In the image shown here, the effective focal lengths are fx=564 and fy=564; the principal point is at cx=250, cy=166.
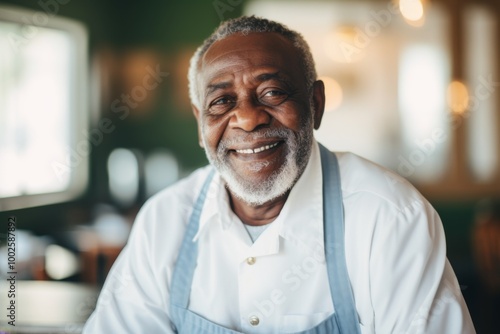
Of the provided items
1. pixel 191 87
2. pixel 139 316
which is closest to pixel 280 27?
pixel 191 87

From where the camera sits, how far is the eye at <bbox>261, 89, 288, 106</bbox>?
4.04 ft

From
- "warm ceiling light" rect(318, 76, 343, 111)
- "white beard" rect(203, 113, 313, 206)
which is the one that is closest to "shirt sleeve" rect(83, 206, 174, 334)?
"white beard" rect(203, 113, 313, 206)

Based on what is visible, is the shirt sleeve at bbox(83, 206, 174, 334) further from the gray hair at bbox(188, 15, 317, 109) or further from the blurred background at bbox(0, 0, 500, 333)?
the blurred background at bbox(0, 0, 500, 333)

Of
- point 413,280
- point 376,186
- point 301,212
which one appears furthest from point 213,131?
point 413,280

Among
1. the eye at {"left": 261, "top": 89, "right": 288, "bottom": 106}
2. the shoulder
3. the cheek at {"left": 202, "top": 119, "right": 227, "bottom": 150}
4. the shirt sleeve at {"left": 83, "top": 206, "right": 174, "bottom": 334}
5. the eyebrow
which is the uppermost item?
the eyebrow

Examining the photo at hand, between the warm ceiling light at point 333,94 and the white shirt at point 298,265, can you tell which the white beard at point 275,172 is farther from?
the warm ceiling light at point 333,94

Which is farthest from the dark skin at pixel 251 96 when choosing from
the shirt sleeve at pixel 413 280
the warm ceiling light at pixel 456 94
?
the warm ceiling light at pixel 456 94

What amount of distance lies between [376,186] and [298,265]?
→ 248 mm

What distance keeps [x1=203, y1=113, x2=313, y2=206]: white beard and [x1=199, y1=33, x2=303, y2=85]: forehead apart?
0.14m

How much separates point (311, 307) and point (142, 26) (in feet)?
16.4

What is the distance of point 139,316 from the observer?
4.30 ft

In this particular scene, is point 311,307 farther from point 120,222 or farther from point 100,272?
point 120,222

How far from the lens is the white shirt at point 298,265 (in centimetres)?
109

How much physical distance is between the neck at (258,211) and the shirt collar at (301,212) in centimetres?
3
